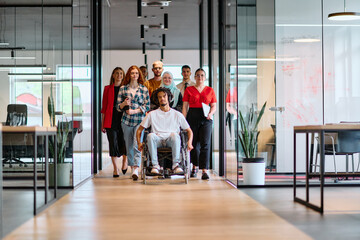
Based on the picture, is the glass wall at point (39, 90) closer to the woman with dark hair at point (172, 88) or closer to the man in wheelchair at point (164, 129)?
the man in wheelchair at point (164, 129)

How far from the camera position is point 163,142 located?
6.32 meters

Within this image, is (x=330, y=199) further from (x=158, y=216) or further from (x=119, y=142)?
(x=119, y=142)

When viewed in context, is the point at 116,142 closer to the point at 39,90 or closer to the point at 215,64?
the point at 215,64

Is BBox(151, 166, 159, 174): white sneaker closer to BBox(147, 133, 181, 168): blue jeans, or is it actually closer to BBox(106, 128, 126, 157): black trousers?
BBox(147, 133, 181, 168): blue jeans

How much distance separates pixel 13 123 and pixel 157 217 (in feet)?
6.12

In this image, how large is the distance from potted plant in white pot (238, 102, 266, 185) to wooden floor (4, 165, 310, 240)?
335 mm

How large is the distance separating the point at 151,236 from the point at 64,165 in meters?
2.72

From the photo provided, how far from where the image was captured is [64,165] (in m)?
5.66

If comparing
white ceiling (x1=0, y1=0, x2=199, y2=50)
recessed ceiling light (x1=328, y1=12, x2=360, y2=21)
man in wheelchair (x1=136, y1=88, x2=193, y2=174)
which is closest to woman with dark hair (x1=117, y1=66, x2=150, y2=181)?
man in wheelchair (x1=136, y1=88, x2=193, y2=174)

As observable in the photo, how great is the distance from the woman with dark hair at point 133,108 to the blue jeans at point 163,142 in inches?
20.3

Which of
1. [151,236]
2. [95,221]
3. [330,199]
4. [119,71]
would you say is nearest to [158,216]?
[95,221]

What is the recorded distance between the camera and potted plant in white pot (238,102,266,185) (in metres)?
5.87

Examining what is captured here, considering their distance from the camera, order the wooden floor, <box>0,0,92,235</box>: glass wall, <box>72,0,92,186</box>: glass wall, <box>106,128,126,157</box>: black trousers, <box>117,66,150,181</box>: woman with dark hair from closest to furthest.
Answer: the wooden floor
<box>0,0,92,235</box>: glass wall
<box>72,0,92,186</box>: glass wall
<box>117,66,150,181</box>: woman with dark hair
<box>106,128,126,157</box>: black trousers

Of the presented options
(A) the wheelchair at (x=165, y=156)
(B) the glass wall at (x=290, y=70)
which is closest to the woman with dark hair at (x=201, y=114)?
(A) the wheelchair at (x=165, y=156)
